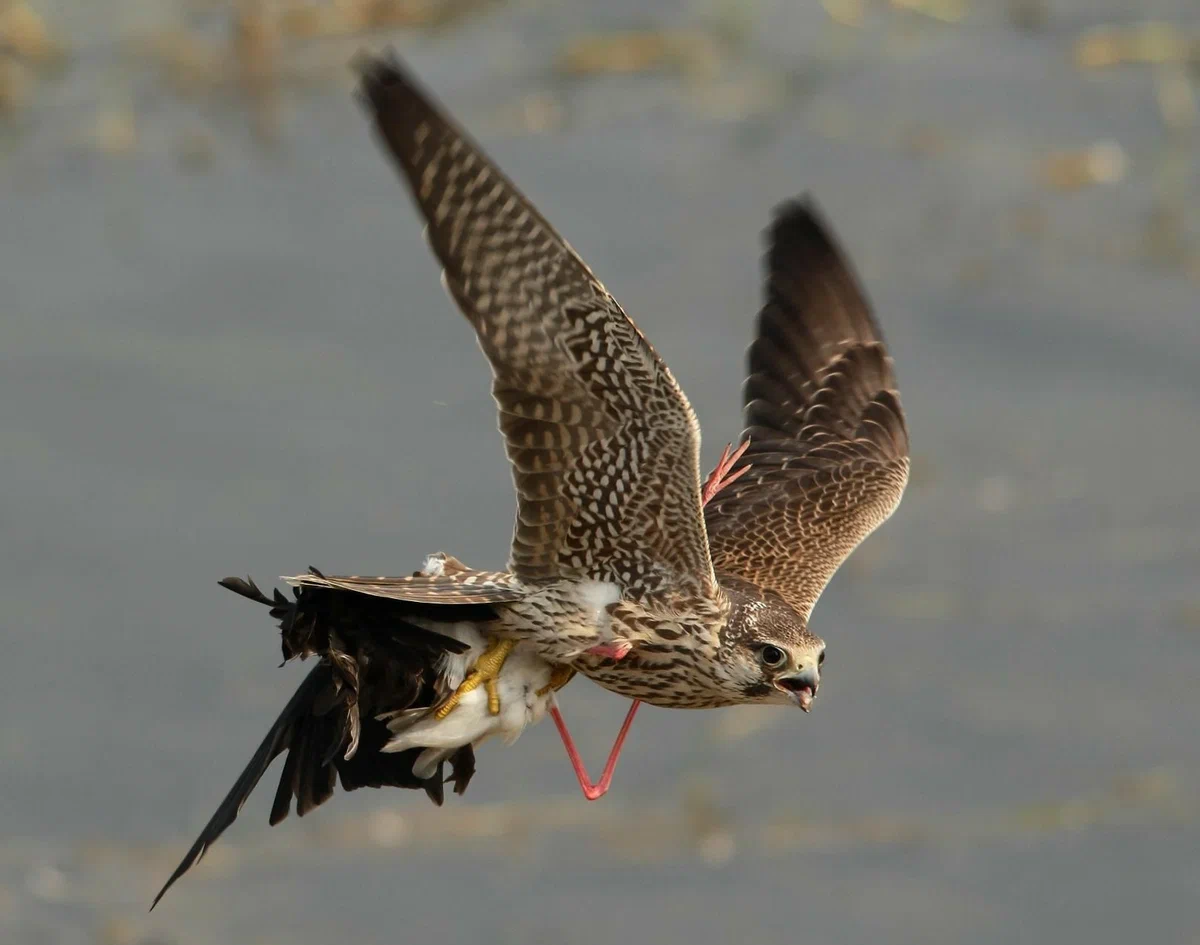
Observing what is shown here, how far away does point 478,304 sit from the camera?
6.93 m

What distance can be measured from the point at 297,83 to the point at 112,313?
4.71 meters

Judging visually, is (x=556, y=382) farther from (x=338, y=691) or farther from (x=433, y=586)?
(x=338, y=691)

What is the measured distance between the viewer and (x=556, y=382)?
7.10 metres

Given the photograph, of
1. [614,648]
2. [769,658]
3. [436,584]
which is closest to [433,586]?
[436,584]

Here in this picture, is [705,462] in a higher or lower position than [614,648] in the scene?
higher

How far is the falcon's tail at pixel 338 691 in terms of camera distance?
7.29m

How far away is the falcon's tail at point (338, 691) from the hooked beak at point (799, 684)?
861mm

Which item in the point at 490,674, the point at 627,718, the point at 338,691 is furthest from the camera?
the point at 627,718

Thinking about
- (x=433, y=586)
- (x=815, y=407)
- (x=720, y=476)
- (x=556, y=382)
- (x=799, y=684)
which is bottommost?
(x=433, y=586)

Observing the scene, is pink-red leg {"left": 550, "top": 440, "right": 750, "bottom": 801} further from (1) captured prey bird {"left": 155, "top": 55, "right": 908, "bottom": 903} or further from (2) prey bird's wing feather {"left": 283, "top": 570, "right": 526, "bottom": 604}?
(2) prey bird's wing feather {"left": 283, "top": 570, "right": 526, "bottom": 604}

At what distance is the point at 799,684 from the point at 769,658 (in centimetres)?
11

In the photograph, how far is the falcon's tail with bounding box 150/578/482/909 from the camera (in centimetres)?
729

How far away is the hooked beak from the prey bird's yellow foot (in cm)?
76

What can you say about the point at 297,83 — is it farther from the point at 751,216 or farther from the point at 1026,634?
the point at 1026,634
